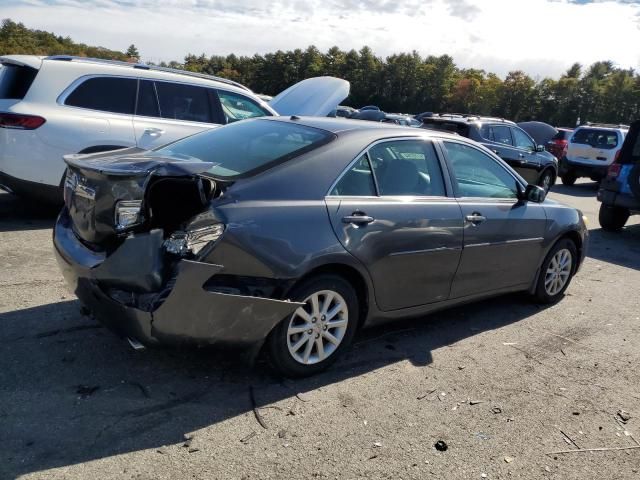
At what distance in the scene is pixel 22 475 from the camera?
8.41ft

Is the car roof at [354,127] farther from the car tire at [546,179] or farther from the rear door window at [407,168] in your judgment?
the car tire at [546,179]

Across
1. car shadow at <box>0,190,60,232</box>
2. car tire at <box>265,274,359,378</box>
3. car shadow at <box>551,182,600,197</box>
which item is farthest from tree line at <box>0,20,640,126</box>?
car tire at <box>265,274,359,378</box>

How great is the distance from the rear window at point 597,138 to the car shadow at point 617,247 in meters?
6.36

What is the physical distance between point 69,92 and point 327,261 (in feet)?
14.9

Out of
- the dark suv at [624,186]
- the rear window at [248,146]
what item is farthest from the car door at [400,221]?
the dark suv at [624,186]

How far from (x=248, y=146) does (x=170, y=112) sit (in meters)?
3.75

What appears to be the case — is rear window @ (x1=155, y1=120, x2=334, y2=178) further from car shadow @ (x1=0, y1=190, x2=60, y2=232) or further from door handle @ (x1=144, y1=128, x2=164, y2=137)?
car shadow @ (x1=0, y1=190, x2=60, y2=232)

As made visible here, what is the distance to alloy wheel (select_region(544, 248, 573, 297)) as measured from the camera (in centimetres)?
550

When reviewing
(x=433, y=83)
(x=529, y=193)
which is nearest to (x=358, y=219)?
(x=529, y=193)

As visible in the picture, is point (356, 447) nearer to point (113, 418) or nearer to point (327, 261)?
point (327, 261)

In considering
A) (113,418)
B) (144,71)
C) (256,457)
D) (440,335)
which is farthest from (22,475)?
(144,71)

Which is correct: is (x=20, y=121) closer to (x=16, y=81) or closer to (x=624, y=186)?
(x=16, y=81)

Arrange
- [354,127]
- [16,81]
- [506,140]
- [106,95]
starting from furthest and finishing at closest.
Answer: [506,140] < [106,95] < [16,81] < [354,127]

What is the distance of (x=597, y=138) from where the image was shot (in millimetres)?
16406
